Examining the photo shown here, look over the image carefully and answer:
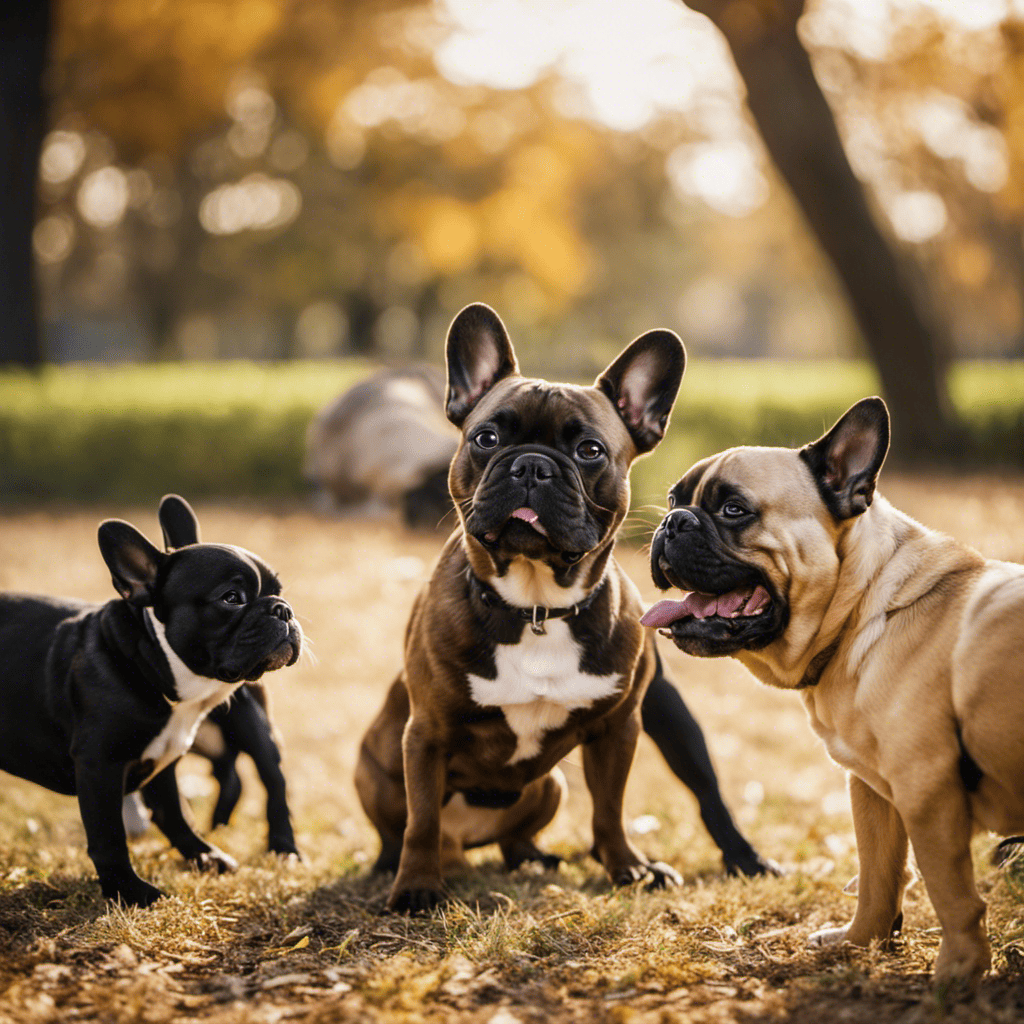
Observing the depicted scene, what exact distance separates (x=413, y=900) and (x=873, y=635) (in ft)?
5.58

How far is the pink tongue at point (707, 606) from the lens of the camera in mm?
3287

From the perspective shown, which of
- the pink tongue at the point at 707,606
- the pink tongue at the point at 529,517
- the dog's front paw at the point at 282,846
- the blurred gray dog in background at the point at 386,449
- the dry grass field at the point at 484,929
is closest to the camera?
the dry grass field at the point at 484,929

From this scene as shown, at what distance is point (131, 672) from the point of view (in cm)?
362

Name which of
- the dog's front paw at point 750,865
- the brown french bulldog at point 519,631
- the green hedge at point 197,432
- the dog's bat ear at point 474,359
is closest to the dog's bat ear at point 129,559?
the brown french bulldog at point 519,631

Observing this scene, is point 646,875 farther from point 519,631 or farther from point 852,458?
point 852,458

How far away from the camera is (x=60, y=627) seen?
12.8 ft

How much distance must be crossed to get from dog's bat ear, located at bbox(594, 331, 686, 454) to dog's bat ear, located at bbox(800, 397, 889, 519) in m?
0.85

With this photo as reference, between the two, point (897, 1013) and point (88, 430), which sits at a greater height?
point (88, 430)

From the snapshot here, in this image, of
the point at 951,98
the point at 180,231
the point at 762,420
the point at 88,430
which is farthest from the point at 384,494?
the point at 180,231

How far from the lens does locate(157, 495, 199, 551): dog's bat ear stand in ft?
13.4

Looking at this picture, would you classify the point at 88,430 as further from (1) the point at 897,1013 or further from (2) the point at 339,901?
(1) the point at 897,1013

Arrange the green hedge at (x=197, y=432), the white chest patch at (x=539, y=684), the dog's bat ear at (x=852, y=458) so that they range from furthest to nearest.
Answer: the green hedge at (x=197, y=432) → the white chest patch at (x=539, y=684) → the dog's bat ear at (x=852, y=458)

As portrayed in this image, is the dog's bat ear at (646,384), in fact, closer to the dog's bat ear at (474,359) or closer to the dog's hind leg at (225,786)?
the dog's bat ear at (474,359)

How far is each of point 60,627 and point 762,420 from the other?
11071 millimetres
